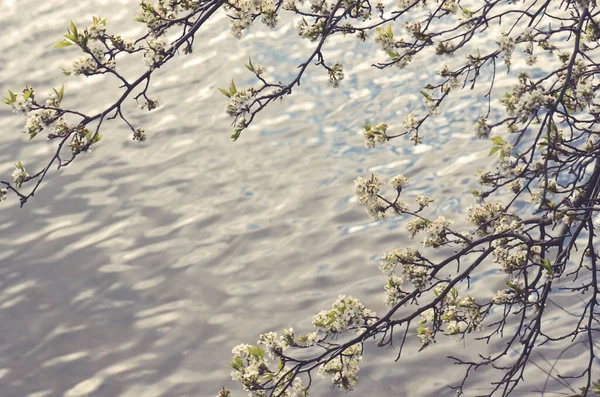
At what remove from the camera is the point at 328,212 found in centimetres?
878

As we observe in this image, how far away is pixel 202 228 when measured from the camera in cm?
880

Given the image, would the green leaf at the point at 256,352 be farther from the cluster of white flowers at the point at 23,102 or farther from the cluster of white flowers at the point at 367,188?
the cluster of white flowers at the point at 23,102

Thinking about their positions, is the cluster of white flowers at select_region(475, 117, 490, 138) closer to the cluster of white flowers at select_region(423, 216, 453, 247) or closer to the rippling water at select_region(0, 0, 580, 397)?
the cluster of white flowers at select_region(423, 216, 453, 247)

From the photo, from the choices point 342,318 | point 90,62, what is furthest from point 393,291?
point 90,62

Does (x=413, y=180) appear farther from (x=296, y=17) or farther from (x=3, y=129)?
(x=3, y=129)

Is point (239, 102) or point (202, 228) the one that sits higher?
point (202, 228)

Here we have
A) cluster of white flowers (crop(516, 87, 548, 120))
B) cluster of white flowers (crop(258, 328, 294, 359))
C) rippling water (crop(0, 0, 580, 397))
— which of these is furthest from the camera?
rippling water (crop(0, 0, 580, 397))

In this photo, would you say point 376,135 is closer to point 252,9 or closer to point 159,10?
point 252,9

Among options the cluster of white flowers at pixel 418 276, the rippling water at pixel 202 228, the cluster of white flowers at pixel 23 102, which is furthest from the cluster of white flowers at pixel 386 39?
the rippling water at pixel 202 228

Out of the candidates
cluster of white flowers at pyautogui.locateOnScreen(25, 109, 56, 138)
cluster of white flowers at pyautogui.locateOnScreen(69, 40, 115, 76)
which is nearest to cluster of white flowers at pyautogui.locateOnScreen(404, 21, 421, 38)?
cluster of white flowers at pyautogui.locateOnScreen(69, 40, 115, 76)

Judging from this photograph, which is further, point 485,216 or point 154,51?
point 485,216

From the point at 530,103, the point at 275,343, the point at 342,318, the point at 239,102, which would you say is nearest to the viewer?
the point at 530,103

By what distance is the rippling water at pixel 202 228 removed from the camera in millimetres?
7328

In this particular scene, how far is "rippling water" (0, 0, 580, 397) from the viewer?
7328mm
